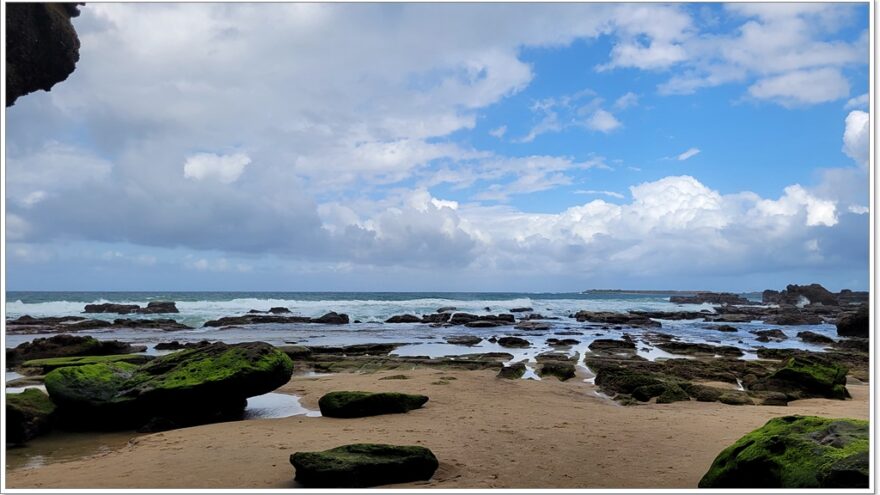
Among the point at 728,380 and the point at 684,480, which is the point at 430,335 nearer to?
the point at 728,380

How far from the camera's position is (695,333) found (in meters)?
37.9

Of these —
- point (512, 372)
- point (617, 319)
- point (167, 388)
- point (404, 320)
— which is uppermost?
point (167, 388)

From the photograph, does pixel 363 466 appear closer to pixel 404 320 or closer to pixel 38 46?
pixel 38 46

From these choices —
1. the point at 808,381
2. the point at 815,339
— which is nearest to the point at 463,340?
the point at 808,381

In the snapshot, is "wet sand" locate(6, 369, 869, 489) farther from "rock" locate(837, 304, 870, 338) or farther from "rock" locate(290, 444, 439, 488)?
"rock" locate(837, 304, 870, 338)

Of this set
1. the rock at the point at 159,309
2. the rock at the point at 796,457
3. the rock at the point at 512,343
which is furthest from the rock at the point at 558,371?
the rock at the point at 159,309

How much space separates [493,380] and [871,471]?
12010 mm

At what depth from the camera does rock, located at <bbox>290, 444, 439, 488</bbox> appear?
592cm

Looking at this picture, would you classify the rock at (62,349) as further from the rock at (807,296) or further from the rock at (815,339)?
the rock at (807,296)

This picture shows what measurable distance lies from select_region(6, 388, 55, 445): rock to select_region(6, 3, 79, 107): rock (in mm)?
5601

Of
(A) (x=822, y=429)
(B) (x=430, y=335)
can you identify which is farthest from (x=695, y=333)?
(A) (x=822, y=429)

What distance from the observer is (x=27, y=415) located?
30.7 feet

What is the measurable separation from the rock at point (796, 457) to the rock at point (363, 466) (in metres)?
3.21

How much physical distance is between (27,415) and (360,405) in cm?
574
